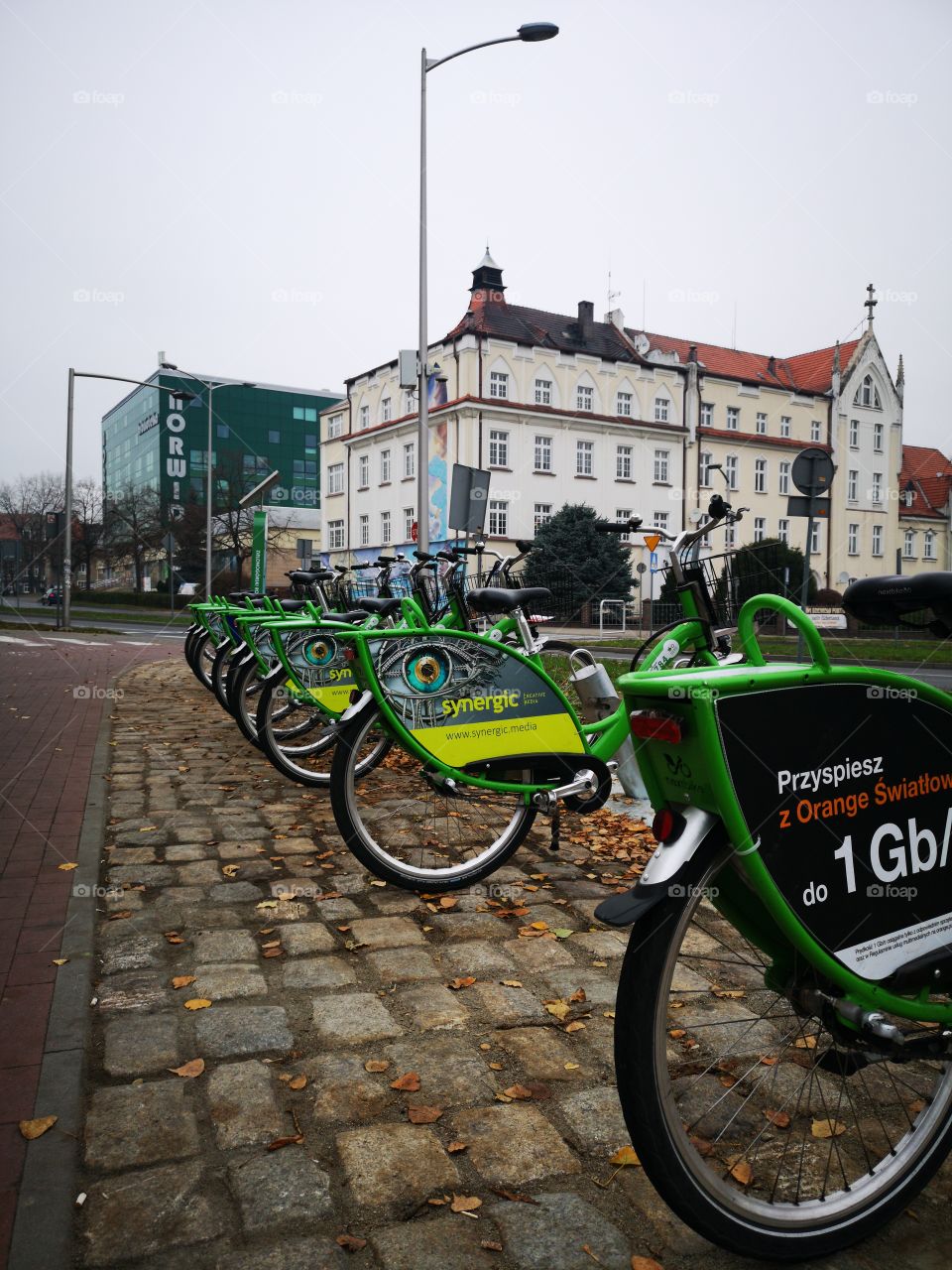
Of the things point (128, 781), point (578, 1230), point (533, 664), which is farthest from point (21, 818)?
point (578, 1230)

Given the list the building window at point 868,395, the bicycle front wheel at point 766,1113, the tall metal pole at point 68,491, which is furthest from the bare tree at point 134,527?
the bicycle front wheel at point 766,1113

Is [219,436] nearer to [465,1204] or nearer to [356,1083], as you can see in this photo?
[356,1083]

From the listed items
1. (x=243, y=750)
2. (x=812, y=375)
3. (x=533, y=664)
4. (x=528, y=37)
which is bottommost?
(x=243, y=750)

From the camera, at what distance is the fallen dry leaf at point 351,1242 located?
6.45 feet

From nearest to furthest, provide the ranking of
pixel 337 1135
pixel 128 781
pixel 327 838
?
pixel 337 1135, pixel 327 838, pixel 128 781

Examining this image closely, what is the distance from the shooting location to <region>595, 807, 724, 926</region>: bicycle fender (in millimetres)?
1711

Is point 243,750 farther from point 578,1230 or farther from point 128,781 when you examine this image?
point 578,1230

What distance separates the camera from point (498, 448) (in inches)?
1800

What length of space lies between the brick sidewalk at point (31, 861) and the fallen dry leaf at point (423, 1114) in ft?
2.96

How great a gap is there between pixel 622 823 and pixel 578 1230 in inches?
142

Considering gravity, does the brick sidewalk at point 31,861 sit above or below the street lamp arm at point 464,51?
below

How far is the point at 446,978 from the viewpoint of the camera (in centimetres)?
333

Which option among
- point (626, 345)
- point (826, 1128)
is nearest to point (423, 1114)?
point (826, 1128)

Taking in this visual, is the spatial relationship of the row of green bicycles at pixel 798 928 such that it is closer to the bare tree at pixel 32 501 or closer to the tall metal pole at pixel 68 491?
the tall metal pole at pixel 68 491
